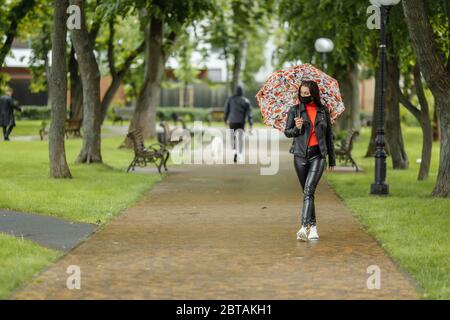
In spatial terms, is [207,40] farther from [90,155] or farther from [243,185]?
[243,185]

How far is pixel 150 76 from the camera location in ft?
110

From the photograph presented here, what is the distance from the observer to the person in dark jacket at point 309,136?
12047 millimetres

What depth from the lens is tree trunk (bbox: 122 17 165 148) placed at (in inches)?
1292

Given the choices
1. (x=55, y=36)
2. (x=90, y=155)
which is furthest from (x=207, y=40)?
(x=55, y=36)

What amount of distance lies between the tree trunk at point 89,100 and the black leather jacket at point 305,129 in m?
12.8

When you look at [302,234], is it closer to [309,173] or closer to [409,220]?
[309,173]

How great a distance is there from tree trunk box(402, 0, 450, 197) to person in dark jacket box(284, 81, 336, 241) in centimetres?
540

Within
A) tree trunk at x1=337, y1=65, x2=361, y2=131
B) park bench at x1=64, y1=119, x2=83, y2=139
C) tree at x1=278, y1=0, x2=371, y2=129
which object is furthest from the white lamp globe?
park bench at x1=64, y1=119, x2=83, y2=139

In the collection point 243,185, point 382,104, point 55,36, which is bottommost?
point 243,185

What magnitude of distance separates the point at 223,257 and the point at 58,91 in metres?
11.1

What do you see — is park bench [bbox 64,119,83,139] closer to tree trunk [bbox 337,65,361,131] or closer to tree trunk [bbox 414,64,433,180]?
tree trunk [bbox 337,65,361,131]
